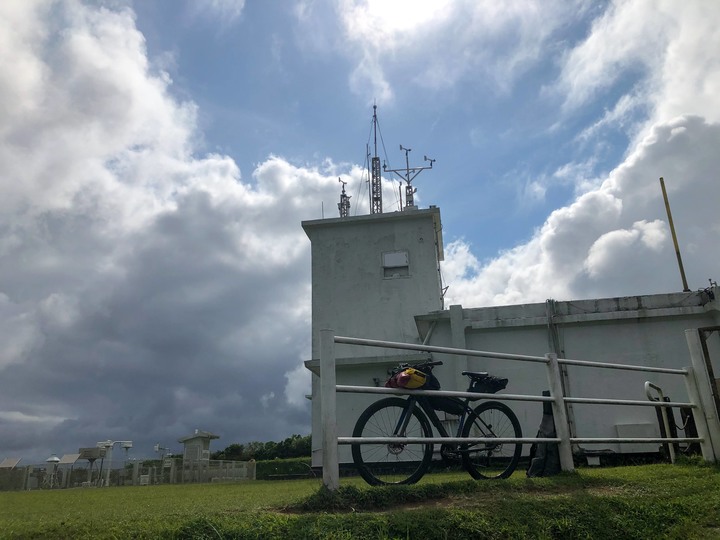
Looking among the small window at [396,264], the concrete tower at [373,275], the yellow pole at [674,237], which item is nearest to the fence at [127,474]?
the concrete tower at [373,275]

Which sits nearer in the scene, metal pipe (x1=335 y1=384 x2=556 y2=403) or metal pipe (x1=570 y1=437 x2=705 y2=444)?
metal pipe (x1=335 y1=384 x2=556 y2=403)

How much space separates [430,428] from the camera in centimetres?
480

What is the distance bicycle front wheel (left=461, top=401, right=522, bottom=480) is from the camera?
5223 mm

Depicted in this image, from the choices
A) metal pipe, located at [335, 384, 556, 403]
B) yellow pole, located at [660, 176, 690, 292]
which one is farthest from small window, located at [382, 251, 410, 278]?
metal pipe, located at [335, 384, 556, 403]

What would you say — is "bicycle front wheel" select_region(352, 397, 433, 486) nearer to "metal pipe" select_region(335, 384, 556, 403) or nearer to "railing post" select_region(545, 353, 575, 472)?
"metal pipe" select_region(335, 384, 556, 403)

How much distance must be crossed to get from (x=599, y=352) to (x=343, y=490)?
12.6 metres

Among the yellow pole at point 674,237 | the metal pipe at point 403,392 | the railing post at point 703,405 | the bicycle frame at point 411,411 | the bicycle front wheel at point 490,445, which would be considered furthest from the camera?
the yellow pole at point 674,237

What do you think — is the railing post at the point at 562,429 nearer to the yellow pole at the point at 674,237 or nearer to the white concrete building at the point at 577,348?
the white concrete building at the point at 577,348

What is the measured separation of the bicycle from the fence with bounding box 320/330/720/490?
0.42 meters

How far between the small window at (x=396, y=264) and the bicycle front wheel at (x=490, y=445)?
15101 mm

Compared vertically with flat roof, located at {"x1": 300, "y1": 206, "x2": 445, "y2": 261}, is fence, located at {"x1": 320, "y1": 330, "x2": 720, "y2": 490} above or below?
below

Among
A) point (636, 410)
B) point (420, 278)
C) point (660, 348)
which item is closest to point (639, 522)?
point (636, 410)

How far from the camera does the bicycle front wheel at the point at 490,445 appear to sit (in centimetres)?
522

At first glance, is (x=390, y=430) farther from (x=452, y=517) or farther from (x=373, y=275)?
Answer: (x=373, y=275)
